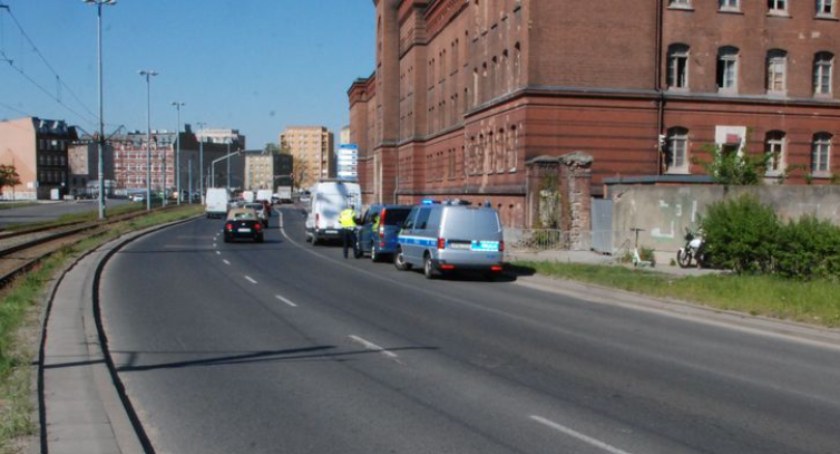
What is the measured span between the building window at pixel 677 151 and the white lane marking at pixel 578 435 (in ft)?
115

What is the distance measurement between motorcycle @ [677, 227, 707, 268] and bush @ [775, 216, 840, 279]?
5566mm

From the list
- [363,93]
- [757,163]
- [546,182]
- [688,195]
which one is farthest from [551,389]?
[363,93]

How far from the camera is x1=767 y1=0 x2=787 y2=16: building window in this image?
42.6m

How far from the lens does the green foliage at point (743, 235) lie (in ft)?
66.8

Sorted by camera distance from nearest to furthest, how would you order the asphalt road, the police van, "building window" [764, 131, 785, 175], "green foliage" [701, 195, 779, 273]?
the asphalt road, "green foliage" [701, 195, 779, 273], the police van, "building window" [764, 131, 785, 175]

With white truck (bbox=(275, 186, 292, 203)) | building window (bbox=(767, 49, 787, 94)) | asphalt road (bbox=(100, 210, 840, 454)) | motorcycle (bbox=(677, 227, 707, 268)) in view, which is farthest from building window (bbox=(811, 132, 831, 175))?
white truck (bbox=(275, 186, 292, 203))

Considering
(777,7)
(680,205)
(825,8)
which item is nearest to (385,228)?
(680,205)

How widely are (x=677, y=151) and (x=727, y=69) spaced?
170 inches

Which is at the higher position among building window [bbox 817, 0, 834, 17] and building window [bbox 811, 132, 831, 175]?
building window [bbox 817, 0, 834, 17]

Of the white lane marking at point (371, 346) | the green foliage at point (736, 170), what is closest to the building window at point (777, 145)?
the green foliage at point (736, 170)

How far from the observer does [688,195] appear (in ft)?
90.5

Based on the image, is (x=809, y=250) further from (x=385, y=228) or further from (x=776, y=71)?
(x=776, y=71)

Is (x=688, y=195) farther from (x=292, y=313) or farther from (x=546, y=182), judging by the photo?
(x=292, y=313)

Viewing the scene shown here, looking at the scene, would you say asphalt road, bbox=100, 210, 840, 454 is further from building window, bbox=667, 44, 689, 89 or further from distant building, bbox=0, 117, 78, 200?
distant building, bbox=0, 117, 78, 200
